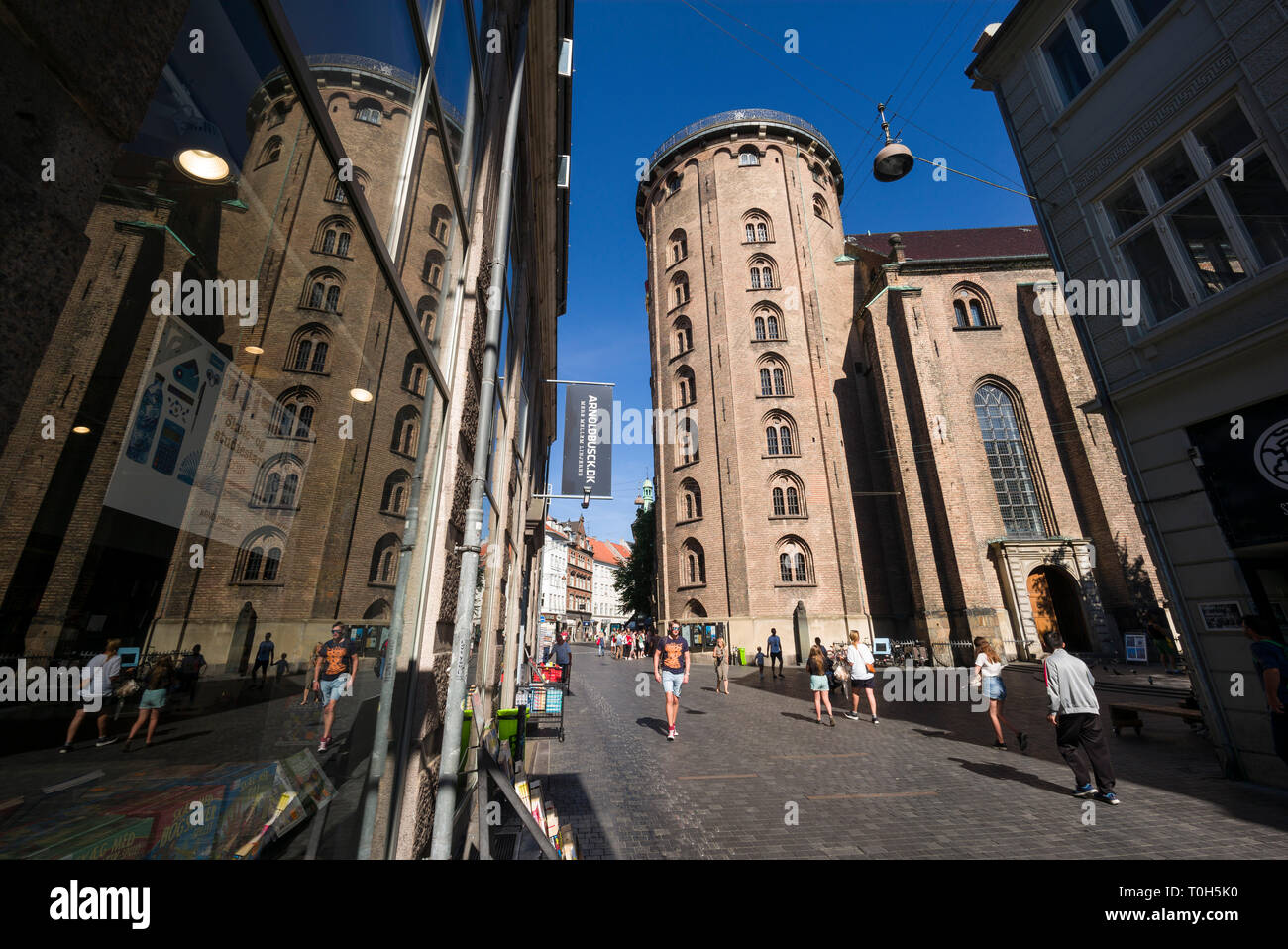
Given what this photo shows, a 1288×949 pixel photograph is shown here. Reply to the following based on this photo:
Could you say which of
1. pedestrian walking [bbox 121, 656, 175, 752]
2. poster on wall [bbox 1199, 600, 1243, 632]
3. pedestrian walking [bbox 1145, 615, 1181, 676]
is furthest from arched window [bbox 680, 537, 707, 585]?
pedestrian walking [bbox 121, 656, 175, 752]

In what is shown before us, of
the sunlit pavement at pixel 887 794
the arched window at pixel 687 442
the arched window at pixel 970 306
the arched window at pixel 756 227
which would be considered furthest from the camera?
the arched window at pixel 756 227

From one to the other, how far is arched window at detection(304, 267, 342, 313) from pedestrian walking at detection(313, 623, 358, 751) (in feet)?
5.05

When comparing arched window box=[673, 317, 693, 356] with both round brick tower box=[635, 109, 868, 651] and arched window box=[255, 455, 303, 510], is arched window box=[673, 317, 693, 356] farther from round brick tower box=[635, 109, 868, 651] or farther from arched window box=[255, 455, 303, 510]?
arched window box=[255, 455, 303, 510]

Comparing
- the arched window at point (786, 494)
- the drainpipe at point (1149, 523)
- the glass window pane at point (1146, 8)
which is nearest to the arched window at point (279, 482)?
the drainpipe at point (1149, 523)

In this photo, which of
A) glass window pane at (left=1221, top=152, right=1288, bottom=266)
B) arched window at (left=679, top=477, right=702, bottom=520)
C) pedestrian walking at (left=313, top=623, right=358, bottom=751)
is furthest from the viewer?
arched window at (left=679, top=477, right=702, bottom=520)

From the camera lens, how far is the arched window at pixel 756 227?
102 ft

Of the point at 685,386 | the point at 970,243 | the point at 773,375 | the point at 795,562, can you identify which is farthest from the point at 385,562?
the point at 970,243

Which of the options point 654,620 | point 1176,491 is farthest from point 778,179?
point 1176,491

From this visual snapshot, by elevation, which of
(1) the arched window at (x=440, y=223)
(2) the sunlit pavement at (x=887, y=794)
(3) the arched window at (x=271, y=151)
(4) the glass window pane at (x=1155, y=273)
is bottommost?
(2) the sunlit pavement at (x=887, y=794)

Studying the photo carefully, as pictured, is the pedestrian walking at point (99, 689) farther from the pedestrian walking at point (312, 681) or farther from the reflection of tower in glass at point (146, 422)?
the pedestrian walking at point (312, 681)

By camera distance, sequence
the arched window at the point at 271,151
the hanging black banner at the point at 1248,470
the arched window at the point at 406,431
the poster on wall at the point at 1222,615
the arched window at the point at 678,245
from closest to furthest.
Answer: the arched window at the point at 271,151 < the arched window at the point at 406,431 < the hanging black banner at the point at 1248,470 < the poster on wall at the point at 1222,615 < the arched window at the point at 678,245

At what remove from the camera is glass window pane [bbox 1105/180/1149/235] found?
26.4 feet

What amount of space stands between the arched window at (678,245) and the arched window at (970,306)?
52.3 feet
